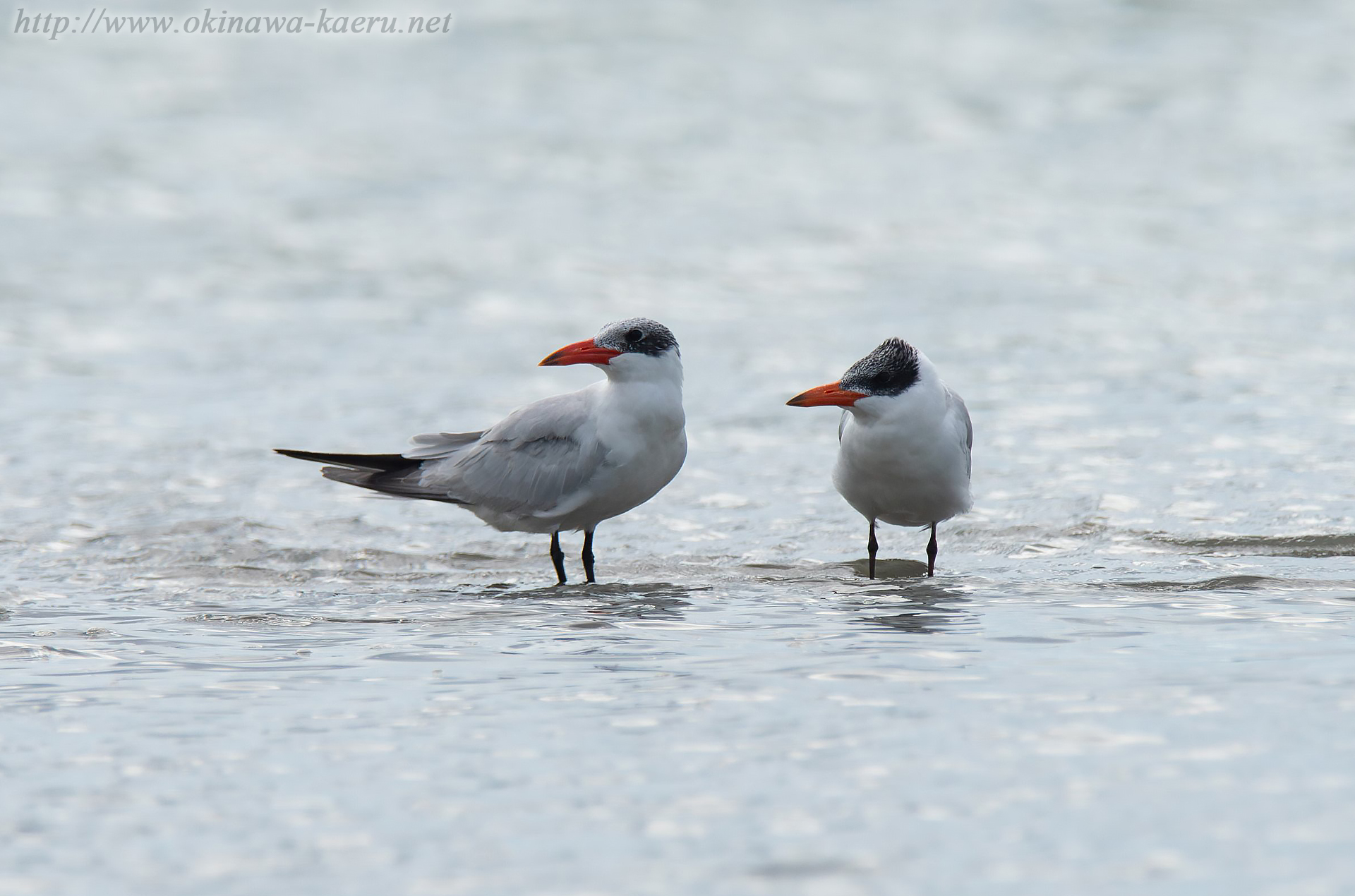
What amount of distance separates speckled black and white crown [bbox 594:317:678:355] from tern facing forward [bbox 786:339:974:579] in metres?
0.71

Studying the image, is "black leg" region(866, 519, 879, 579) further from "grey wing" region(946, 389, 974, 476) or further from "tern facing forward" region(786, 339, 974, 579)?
"grey wing" region(946, 389, 974, 476)

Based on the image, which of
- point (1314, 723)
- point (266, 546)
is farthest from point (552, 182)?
point (1314, 723)

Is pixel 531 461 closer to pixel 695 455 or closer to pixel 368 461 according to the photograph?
pixel 368 461

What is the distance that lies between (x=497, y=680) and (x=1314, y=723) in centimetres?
231

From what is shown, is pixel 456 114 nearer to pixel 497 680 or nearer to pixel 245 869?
pixel 497 680

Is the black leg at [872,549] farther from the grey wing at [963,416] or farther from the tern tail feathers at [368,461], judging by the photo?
the tern tail feathers at [368,461]

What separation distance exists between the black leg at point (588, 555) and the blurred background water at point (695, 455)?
9.5 inches

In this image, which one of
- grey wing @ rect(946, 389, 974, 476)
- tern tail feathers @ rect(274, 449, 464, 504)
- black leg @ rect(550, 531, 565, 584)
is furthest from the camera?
tern tail feathers @ rect(274, 449, 464, 504)

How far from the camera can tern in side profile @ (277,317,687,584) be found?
681 cm

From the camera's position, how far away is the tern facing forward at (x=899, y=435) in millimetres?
6582

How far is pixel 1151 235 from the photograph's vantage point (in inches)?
619

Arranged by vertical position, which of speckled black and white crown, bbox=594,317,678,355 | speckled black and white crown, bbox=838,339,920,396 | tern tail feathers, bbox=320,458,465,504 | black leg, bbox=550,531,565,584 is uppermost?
speckled black and white crown, bbox=594,317,678,355

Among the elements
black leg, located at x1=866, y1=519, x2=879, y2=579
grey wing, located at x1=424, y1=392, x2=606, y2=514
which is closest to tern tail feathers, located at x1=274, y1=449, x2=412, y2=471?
grey wing, located at x1=424, y1=392, x2=606, y2=514

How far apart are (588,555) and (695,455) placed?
252 centimetres
